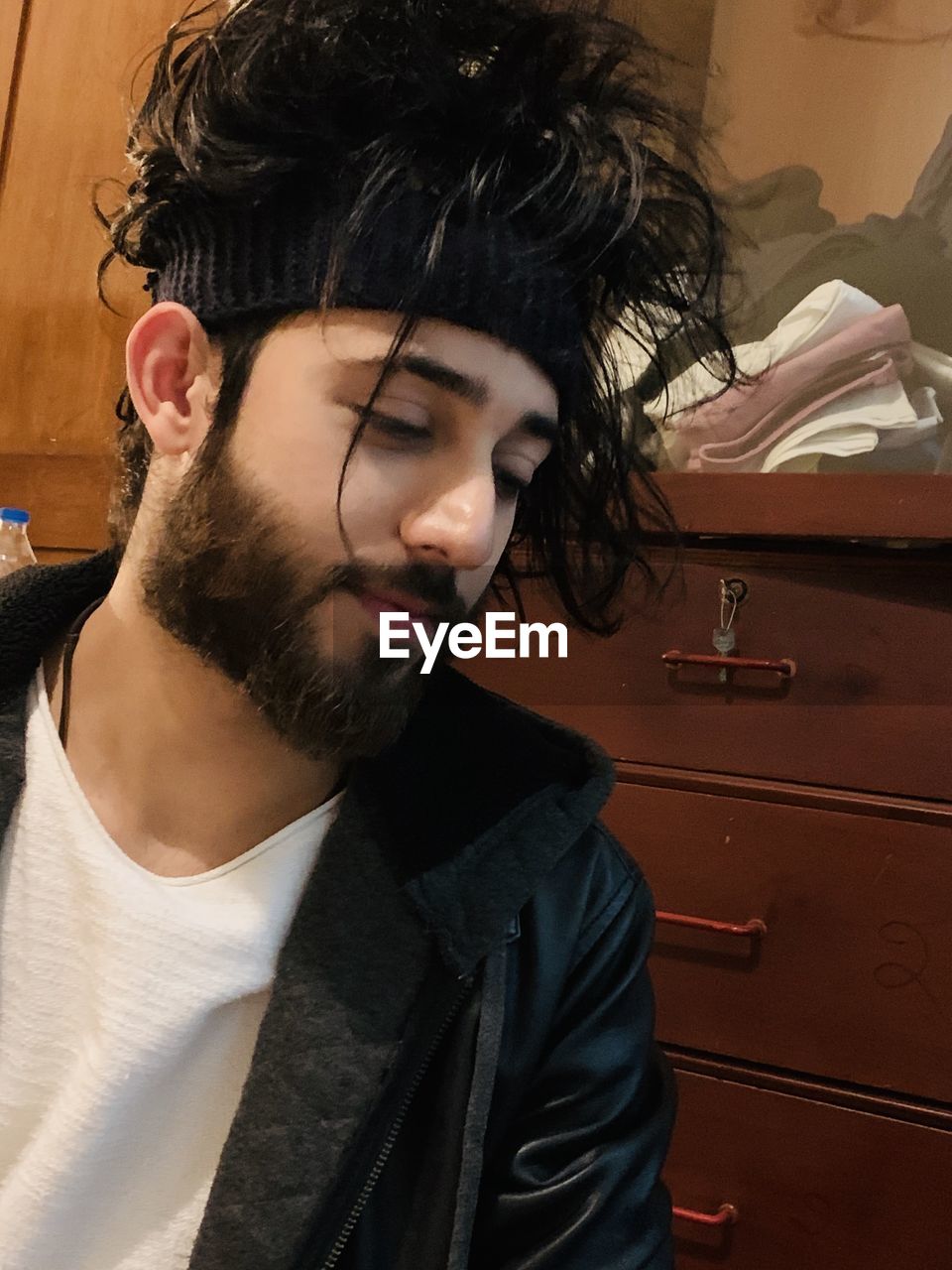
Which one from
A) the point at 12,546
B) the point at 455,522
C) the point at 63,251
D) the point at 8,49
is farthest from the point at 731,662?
the point at 8,49

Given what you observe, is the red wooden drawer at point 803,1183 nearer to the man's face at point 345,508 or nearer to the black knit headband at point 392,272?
the man's face at point 345,508

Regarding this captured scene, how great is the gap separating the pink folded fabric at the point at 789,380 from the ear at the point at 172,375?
18.6 inches

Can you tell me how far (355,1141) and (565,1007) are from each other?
158 mm

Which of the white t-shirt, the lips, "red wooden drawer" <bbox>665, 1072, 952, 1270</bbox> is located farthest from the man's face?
"red wooden drawer" <bbox>665, 1072, 952, 1270</bbox>

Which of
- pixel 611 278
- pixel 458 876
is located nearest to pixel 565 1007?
pixel 458 876

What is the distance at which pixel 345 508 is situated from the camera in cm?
53

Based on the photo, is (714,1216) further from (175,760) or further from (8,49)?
(8,49)

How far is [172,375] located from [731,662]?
20.0 inches

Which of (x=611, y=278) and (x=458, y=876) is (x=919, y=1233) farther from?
(x=611, y=278)

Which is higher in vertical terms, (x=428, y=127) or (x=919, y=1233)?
(x=428, y=127)

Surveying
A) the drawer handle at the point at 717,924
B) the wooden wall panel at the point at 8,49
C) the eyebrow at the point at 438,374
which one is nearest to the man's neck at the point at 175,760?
the eyebrow at the point at 438,374

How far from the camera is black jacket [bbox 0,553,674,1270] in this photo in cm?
51

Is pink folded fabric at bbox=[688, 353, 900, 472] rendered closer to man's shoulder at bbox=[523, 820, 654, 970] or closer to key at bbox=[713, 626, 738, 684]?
key at bbox=[713, 626, 738, 684]

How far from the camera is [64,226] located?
1.17 metres
